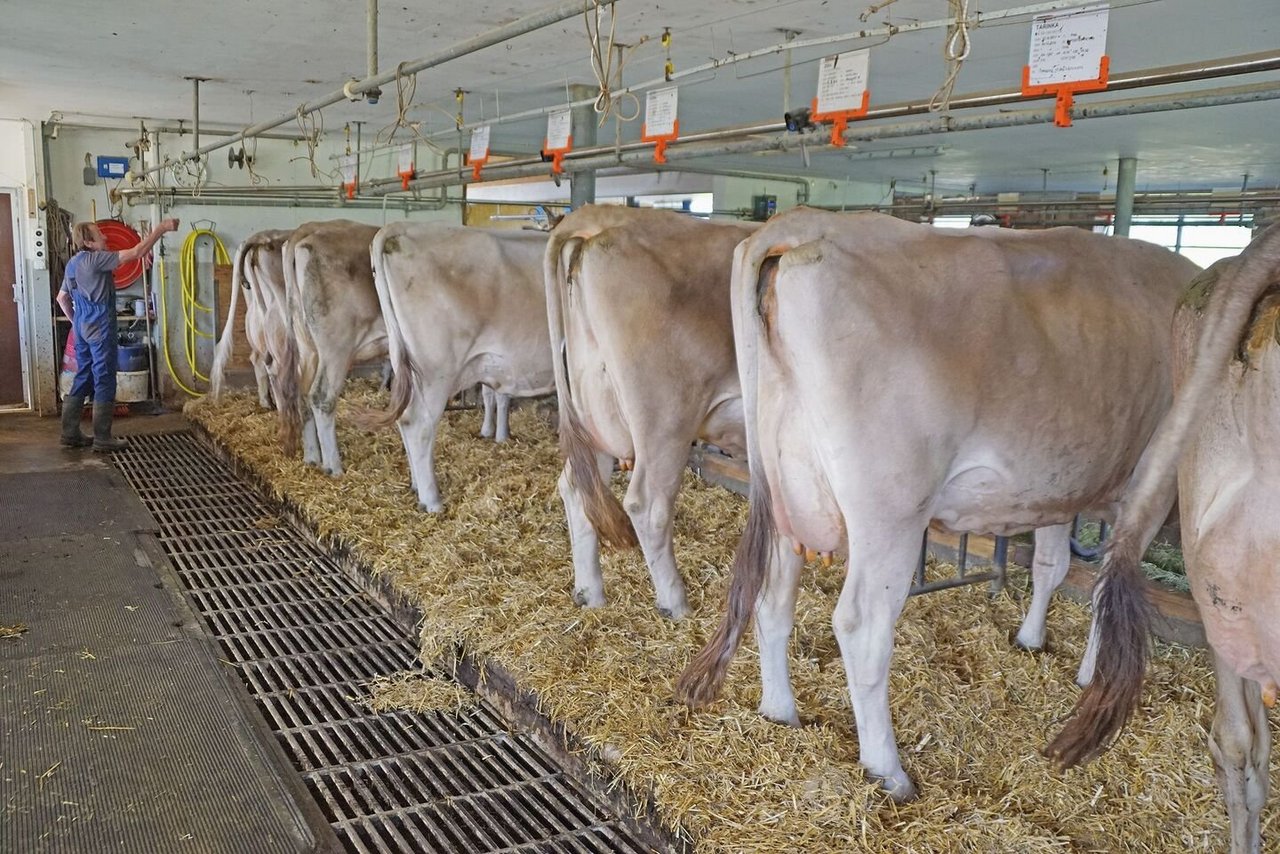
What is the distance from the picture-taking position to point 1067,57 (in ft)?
11.7

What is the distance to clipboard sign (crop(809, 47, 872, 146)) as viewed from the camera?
4.41 meters

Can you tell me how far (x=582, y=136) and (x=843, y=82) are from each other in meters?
4.20

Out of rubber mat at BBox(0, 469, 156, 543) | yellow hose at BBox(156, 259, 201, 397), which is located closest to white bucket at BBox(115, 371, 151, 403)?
yellow hose at BBox(156, 259, 201, 397)

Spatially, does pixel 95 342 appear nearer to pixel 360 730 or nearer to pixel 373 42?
pixel 373 42

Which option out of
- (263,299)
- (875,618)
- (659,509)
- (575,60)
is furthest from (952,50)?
(263,299)

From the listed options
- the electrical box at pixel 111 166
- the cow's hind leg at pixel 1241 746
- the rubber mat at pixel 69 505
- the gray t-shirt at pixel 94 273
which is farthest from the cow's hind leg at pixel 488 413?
the cow's hind leg at pixel 1241 746

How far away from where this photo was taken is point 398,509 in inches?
240

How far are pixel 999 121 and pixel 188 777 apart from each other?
3858 mm

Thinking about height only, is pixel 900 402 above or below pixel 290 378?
above

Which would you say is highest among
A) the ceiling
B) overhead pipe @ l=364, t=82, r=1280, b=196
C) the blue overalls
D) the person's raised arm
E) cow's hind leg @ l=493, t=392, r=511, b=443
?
the ceiling

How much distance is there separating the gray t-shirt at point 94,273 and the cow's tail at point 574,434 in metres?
5.62

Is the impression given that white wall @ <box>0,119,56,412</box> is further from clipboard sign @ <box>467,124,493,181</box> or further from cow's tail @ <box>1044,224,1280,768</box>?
cow's tail @ <box>1044,224,1280,768</box>

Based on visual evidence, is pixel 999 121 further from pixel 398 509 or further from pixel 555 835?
pixel 398 509

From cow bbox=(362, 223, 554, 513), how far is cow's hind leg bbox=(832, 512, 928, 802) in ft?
11.7
